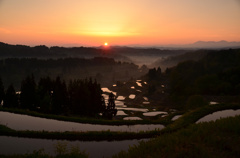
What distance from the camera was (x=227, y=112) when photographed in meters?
32.6

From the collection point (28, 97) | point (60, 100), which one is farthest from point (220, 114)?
point (28, 97)

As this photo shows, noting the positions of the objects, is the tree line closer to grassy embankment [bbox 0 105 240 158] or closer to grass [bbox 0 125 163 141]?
grass [bbox 0 125 163 141]

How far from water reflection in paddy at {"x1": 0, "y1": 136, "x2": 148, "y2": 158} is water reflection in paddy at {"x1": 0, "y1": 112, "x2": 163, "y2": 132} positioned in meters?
4.37

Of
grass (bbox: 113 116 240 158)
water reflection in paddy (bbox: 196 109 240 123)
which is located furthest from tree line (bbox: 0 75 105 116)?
grass (bbox: 113 116 240 158)

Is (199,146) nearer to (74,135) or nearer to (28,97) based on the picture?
(74,135)

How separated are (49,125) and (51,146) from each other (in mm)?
8156

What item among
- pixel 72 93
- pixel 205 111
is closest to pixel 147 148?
pixel 205 111

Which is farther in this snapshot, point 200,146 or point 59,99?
point 59,99

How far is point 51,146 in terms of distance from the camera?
63.9 feet

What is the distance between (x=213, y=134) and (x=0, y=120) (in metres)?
29.5

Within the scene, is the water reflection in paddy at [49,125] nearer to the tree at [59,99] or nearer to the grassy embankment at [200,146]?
the grassy embankment at [200,146]

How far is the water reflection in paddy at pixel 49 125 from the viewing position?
2576cm

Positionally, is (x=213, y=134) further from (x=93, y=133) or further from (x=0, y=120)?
(x=0, y=120)

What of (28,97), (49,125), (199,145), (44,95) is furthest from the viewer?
(44,95)
